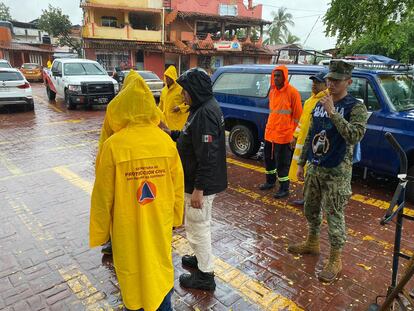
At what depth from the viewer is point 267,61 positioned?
105ft

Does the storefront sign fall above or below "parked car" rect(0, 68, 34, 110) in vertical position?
above

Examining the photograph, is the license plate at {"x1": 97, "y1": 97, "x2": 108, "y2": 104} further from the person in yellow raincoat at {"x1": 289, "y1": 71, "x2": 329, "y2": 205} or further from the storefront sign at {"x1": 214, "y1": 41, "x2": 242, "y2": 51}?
the storefront sign at {"x1": 214, "y1": 41, "x2": 242, "y2": 51}

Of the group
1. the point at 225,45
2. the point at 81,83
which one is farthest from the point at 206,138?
the point at 225,45

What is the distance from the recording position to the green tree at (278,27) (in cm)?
4609

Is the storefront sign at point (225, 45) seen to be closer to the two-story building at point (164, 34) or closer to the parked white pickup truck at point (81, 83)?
the two-story building at point (164, 34)

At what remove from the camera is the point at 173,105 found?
15.7 ft

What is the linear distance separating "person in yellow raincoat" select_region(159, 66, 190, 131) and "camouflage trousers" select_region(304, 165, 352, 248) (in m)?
2.05

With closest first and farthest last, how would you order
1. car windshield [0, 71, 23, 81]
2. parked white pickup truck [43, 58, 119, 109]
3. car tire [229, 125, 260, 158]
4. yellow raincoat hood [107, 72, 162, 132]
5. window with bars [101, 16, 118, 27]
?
yellow raincoat hood [107, 72, 162, 132] < car tire [229, 125, 260, 158] < car windshield [0, 71, 23, 81] < parked white pickup truck [43, 58, 119, 109] < window with bars [101, 16, 118, 27]

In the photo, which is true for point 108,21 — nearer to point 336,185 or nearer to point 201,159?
point 201,159

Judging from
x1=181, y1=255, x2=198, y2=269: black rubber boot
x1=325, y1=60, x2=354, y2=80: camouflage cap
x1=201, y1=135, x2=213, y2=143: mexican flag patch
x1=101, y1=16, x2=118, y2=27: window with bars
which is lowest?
x1=181, y1=255, x2=198, y2=269: black rubber boot

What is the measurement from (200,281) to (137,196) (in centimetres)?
128

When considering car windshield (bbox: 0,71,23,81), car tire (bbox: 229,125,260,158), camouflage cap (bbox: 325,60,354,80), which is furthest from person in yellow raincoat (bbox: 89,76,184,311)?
car windshield (bbox: 0,71,23,81)

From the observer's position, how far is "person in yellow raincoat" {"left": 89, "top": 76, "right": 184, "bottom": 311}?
6.83 ft

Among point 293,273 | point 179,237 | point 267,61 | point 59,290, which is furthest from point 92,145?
point 267,61
